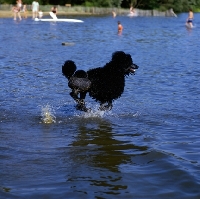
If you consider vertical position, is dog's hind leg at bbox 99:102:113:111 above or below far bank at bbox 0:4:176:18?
above

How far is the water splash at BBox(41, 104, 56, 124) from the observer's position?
9.26 metres

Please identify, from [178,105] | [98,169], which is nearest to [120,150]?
[98,169]

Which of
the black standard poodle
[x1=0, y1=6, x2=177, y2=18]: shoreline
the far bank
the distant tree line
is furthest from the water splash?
the distant tree line

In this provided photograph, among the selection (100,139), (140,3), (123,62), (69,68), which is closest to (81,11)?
(140,3)

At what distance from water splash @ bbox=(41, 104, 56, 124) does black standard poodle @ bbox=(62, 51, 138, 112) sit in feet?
1.91

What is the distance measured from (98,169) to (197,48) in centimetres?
2013

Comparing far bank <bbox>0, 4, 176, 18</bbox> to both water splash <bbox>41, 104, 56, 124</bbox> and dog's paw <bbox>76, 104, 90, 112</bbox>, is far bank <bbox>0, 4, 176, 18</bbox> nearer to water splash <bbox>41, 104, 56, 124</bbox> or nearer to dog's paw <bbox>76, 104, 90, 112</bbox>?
water splash <bbox>41, 104, 56, 124</bbox>

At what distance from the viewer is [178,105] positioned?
11.0 m

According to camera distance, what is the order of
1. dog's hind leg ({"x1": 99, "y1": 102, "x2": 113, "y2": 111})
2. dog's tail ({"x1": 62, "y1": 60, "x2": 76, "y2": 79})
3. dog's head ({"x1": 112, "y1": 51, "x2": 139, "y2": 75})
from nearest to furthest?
dog's tail ({"x1": 62, "y1": 60, "x2": 76, "y2": 79}), dog's head ({"x1": 112, "y1": 51, "x2": 139, "y2": 75}), dog's hind leg ({"x1": 99, "y1": 102, "x2": 113, "y2": 111})

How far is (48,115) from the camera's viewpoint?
9.43 metres

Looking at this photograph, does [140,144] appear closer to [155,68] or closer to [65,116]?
[65,116]

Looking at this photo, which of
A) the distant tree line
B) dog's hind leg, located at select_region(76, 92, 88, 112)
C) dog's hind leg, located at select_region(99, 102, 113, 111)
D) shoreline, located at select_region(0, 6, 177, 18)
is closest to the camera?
dog's hind leg, located at select_region(76, 92, 88, 112)

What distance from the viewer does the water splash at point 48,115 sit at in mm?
9260

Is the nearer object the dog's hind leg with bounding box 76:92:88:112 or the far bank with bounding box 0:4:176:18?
the dog's hind leg with bounding box 76:92:88:112
